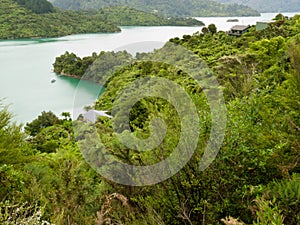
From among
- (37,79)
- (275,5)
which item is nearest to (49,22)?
(37,79)

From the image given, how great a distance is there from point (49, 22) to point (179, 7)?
1398 inches

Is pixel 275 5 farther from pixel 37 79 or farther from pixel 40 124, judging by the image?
pixel 40 124

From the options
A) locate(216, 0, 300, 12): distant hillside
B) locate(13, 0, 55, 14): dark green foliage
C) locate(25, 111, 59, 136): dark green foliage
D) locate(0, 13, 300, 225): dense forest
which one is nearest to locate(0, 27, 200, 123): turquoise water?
locate(25, 111, 59, 136): dark green foliage

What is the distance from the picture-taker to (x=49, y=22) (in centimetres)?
3953

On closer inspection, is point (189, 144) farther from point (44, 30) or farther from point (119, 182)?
point (44, 30)

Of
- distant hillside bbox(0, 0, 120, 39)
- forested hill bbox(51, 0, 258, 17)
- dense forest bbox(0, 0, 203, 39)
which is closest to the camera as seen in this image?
distant hillside bbox(0, 0, 120, 39)

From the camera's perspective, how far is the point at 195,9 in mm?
69938

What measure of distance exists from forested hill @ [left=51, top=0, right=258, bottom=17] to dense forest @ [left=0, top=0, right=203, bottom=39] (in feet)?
59.7

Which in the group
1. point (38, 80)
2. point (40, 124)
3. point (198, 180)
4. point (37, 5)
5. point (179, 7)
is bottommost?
point (38, 80)

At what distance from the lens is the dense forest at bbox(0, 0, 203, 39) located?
119 ft

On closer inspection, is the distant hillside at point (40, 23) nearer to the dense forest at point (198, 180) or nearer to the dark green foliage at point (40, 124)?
the dark green foliage at point (40, 124)

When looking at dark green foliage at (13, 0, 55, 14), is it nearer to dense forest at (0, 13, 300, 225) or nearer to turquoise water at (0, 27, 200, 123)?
turquoise water at (0, 27, 200, 123)

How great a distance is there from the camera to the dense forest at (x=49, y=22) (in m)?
36.3

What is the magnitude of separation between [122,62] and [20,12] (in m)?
33.3
